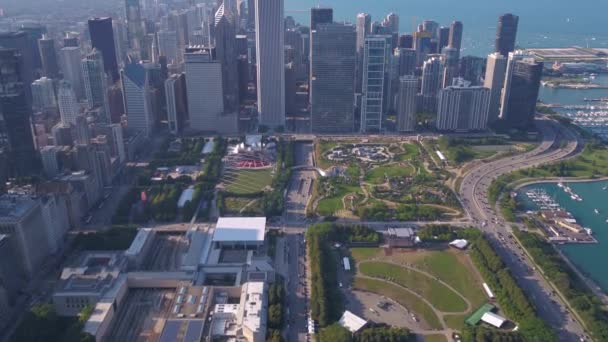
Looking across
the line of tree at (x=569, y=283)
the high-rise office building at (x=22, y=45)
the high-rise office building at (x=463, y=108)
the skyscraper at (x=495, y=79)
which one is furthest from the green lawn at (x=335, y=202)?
the high-rise office building at (x=22, y=45)

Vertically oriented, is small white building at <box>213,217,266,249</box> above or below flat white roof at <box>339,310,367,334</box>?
above

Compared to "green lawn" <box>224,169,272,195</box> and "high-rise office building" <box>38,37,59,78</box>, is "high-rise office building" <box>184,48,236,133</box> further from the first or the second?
"high-rise office building" <box>38,37,59,78</box>

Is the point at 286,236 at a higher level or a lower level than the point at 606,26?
lower

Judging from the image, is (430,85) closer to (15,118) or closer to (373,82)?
(373,82)

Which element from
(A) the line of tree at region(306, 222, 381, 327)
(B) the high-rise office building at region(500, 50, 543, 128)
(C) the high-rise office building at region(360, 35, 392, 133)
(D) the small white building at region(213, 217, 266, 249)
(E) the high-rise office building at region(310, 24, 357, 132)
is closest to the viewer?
(A) the line of tree at region(306, 222, 381, 327)

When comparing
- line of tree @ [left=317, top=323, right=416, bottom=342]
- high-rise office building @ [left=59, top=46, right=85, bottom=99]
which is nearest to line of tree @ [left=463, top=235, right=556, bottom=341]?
line of tree @ [left=317, top=323, right=416, bottom=342]

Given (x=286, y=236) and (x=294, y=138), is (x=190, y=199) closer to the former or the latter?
(x=286, y=236)

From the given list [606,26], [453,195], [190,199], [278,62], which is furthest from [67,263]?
[606,26]

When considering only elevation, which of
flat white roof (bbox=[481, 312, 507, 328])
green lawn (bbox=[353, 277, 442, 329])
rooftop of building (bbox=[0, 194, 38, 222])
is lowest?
green lawn (bbox=[353, 277, 442, 329])
